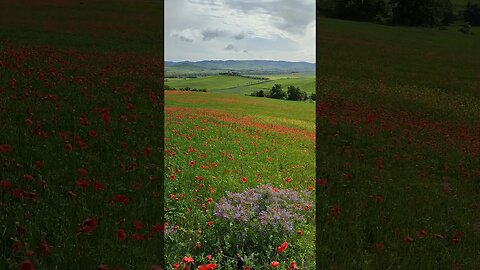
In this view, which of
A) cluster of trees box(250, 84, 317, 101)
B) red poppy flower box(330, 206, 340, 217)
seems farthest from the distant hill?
red poppy flower box(330, 206, 340, 217)

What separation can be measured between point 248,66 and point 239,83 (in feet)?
1.02

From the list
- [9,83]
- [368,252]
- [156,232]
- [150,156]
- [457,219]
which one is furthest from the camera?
[9,83]

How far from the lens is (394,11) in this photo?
6430 millimetres

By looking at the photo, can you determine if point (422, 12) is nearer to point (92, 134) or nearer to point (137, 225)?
point (92, 134)

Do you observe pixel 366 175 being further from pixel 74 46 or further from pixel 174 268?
pixel 74 46

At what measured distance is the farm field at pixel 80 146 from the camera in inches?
121

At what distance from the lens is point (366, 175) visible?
502cm

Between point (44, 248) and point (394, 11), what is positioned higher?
point (394, 11)

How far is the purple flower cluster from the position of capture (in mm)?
3990

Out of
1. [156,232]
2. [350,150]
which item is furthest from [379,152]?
[156,232]

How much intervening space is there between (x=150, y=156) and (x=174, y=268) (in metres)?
1.17

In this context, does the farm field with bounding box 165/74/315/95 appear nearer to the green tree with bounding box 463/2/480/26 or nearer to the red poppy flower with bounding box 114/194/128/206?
the red poppy flower with bounding box 114/194/128/206

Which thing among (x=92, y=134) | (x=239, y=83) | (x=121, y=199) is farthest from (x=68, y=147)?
(x=239, y=83)

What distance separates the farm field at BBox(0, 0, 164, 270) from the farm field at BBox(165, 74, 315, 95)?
408 mm
